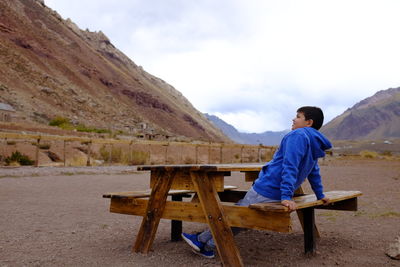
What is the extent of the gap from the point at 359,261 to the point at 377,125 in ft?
598

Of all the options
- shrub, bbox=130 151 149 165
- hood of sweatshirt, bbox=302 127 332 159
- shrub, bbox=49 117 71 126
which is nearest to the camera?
hood of sweatshirt, bbox=302 127 332 159

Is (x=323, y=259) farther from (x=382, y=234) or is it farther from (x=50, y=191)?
(x=50, y=191)

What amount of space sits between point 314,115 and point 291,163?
2.05ft

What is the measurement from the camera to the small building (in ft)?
105

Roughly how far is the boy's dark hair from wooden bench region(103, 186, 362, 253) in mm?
714

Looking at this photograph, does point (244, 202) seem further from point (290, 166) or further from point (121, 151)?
point (121, 151)

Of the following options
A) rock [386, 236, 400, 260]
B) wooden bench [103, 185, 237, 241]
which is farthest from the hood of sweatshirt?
wooden bench [103, 185, 237, 241]

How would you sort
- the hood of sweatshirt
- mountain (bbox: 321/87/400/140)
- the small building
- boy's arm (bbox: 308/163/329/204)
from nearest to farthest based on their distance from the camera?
1. the hood of sweatshirt
2. boy's arm (bbox: 308/163/329/204)
3. the small building
4. mountain (bbox: 321/87/400/140)

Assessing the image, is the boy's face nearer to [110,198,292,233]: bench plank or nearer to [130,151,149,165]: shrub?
[110,198,292,233]: bench plank

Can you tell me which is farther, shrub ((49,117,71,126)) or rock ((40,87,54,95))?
rock ((40,87,54,95))

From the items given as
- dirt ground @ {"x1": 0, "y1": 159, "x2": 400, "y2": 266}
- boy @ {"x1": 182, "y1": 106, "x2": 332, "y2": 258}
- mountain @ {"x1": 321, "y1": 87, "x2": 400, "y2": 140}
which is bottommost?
dirt ground @ {"x1": 0, "y1": 159, "x2": 400, "y2": 266}

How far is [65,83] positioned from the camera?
5022 centimetres

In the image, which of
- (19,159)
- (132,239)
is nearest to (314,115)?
(132,239)

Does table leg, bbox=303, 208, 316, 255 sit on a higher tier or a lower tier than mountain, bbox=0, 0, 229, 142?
lower
